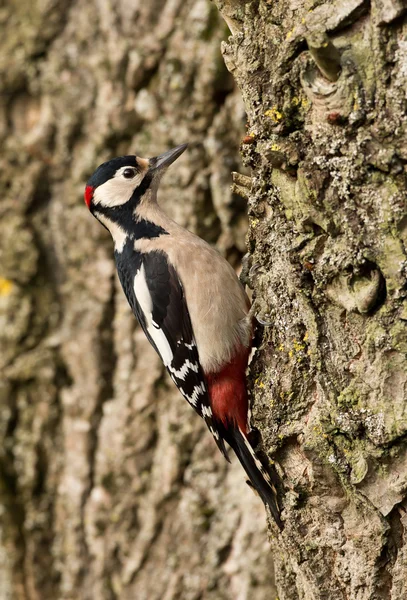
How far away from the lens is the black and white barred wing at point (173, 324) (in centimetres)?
319

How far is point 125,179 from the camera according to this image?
3.57 metres

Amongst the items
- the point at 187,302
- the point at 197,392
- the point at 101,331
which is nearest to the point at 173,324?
the point at 187,302

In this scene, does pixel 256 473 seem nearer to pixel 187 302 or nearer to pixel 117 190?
pixel 187 302

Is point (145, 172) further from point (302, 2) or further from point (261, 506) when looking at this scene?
point (261, 506)

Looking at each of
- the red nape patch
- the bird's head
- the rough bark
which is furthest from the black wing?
the rough bark

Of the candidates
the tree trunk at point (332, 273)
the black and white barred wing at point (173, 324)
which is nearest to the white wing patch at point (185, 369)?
the black and white barred wing at point (173, 324)

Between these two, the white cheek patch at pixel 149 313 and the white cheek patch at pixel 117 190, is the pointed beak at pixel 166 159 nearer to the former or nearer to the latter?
the white cheek patch at pixel 117 190

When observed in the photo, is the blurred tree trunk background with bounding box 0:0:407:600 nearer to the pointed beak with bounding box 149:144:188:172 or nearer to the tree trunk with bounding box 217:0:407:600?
the tree trunk with bounding box 217:0:407:600

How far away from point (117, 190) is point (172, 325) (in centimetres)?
81

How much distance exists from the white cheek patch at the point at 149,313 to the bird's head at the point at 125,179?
17.8 inches

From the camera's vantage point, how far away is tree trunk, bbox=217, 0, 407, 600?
2.01 meters

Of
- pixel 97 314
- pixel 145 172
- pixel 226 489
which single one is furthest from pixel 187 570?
pixel 145 172

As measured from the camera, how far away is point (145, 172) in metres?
3.60

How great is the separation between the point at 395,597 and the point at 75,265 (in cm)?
265
